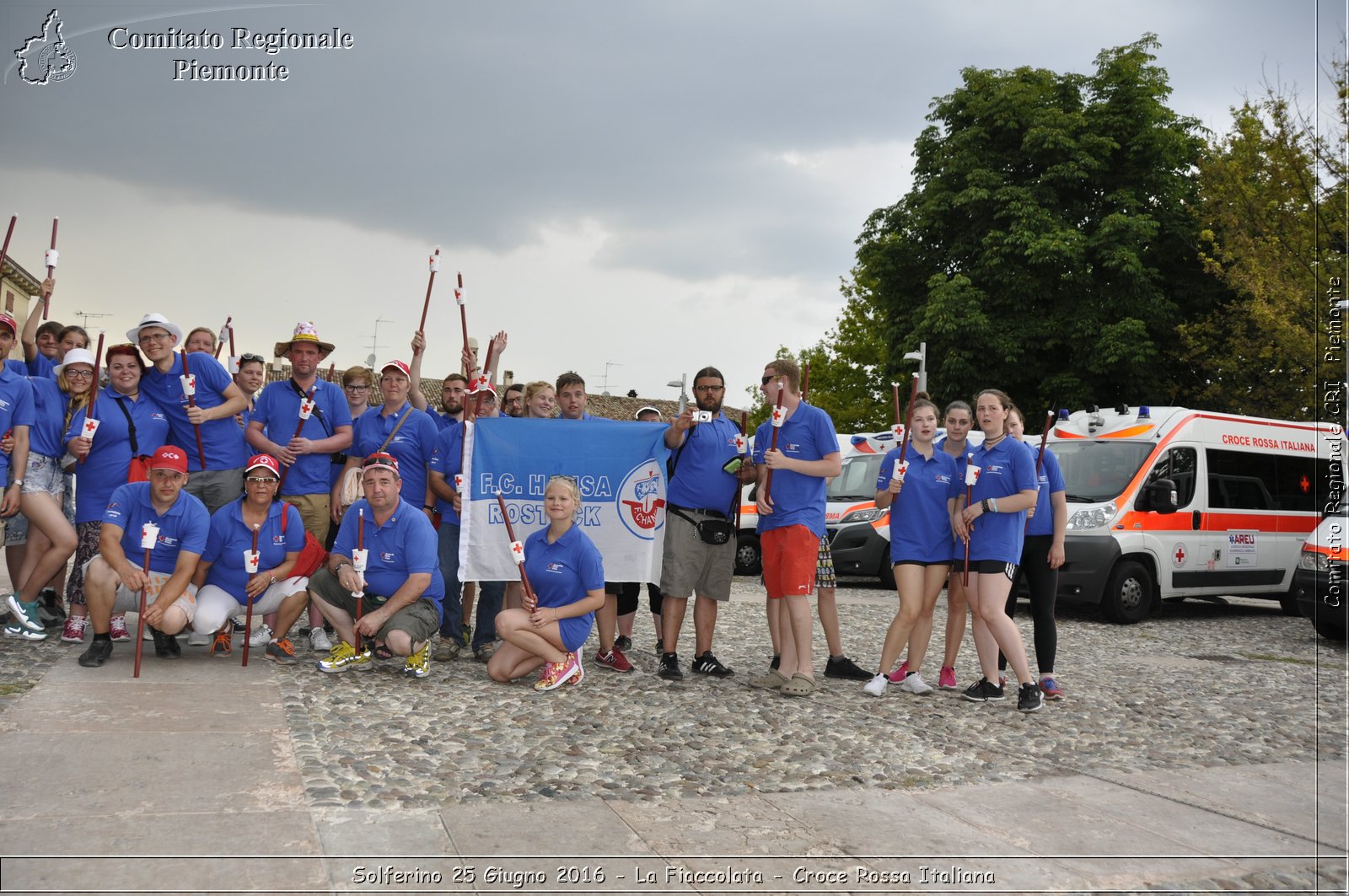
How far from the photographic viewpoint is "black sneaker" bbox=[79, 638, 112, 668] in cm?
659

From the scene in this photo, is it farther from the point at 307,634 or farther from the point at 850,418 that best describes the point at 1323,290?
the point at 850,418

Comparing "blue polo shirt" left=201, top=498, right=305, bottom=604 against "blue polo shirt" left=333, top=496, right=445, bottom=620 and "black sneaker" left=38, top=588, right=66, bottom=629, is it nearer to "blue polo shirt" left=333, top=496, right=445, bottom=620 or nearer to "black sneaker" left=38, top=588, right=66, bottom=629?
"blue polo shirt" left=333, top=496, right=445, bottom=620

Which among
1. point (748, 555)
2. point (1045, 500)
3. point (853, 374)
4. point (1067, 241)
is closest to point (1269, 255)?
point (1067, 241)

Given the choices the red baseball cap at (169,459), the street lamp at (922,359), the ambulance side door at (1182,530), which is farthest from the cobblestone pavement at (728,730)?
the street lamp at (922,359)

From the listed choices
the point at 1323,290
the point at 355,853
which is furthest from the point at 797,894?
the point at 1323,290

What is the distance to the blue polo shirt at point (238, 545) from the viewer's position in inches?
281

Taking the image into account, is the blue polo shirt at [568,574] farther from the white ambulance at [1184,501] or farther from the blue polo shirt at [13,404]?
the white ambulance at [1184,501]

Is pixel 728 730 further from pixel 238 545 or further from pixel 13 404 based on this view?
pixel 13 404

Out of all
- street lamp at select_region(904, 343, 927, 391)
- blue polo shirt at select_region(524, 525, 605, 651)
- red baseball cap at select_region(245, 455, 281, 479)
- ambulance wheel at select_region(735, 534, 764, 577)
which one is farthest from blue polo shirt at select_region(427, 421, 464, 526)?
street lamp at select_region(904, 343, 927, 391)

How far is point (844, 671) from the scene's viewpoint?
7.79m

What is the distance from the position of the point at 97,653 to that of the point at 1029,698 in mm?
5499

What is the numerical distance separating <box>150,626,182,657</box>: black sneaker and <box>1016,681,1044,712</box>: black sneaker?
5.19m

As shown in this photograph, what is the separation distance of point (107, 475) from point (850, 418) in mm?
34828

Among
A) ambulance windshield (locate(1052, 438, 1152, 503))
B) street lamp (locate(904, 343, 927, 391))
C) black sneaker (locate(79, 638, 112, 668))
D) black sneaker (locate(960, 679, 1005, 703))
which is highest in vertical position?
street lamp (locate(904, 343, 927, 391))
